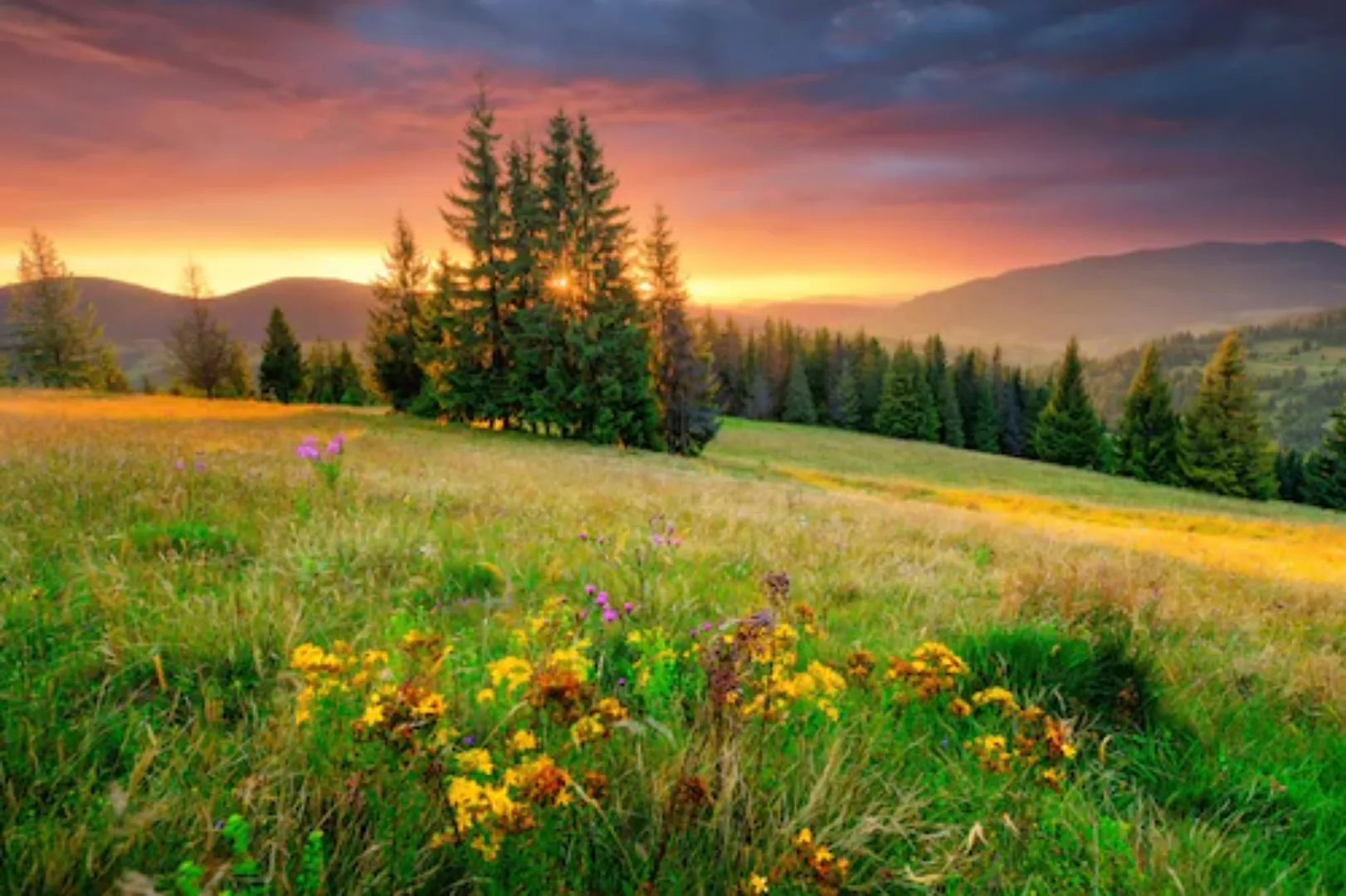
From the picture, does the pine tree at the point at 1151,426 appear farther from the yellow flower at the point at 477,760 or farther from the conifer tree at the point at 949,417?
the yellow flower at the point at 477,760

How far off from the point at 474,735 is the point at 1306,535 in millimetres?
31897

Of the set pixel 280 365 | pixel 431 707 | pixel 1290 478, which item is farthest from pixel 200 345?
pixel 1290 478

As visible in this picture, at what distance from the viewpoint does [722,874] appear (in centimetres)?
153

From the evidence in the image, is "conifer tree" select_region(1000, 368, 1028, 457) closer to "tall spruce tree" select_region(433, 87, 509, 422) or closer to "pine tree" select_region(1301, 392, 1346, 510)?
"pine tree" select_region(1301, 392, 1346, 510)

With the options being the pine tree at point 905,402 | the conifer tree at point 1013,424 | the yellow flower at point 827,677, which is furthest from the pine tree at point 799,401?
the yellow flower at point 827,677

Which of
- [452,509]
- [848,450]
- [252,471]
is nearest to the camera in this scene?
[452,509]

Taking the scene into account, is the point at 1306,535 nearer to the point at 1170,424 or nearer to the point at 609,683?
the point at 609,683

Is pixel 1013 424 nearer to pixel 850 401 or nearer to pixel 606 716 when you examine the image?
pixel 850 401

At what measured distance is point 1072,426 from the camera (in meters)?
73.1

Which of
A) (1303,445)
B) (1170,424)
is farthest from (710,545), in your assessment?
(1303,445)

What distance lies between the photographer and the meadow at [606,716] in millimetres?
1481

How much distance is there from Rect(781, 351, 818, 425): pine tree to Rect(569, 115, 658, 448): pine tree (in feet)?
214

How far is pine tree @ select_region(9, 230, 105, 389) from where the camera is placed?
51.8 meters

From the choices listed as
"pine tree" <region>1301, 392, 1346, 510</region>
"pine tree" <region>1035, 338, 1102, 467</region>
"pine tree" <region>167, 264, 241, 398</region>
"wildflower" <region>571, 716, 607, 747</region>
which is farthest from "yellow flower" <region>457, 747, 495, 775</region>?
"pine tree" <region>1035, 338, 1102, 467</region>
